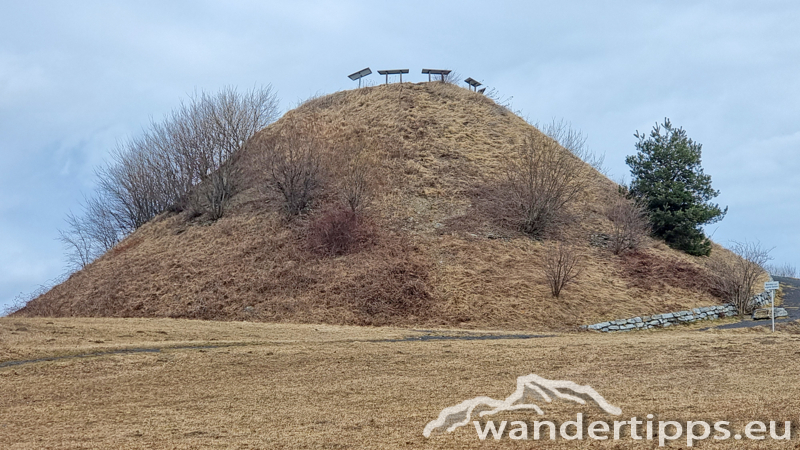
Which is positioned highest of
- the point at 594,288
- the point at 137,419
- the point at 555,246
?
the point at 555,246

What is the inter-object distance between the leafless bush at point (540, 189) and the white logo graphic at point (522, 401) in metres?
17.8

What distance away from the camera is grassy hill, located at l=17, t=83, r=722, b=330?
883 inches

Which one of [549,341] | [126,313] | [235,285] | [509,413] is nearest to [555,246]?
[549,341]

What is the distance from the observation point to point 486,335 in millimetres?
18656

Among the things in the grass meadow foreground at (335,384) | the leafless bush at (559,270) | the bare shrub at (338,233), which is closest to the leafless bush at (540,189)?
the leafless bush at (559,270)

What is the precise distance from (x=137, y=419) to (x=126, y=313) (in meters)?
16.4

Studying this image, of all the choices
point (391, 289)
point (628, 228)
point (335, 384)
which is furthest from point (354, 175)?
point (335, 384)

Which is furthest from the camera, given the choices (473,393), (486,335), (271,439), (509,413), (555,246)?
(555,246)

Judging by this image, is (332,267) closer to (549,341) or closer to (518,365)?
(549,341)

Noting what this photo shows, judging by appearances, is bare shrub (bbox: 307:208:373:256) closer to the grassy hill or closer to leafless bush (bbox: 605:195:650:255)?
the grassy hill

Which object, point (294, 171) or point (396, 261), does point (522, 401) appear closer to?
point (396, 261)

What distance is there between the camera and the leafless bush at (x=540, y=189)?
28.4 metres

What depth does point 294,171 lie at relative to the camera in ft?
97.9

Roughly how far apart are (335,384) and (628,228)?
64.0ft
